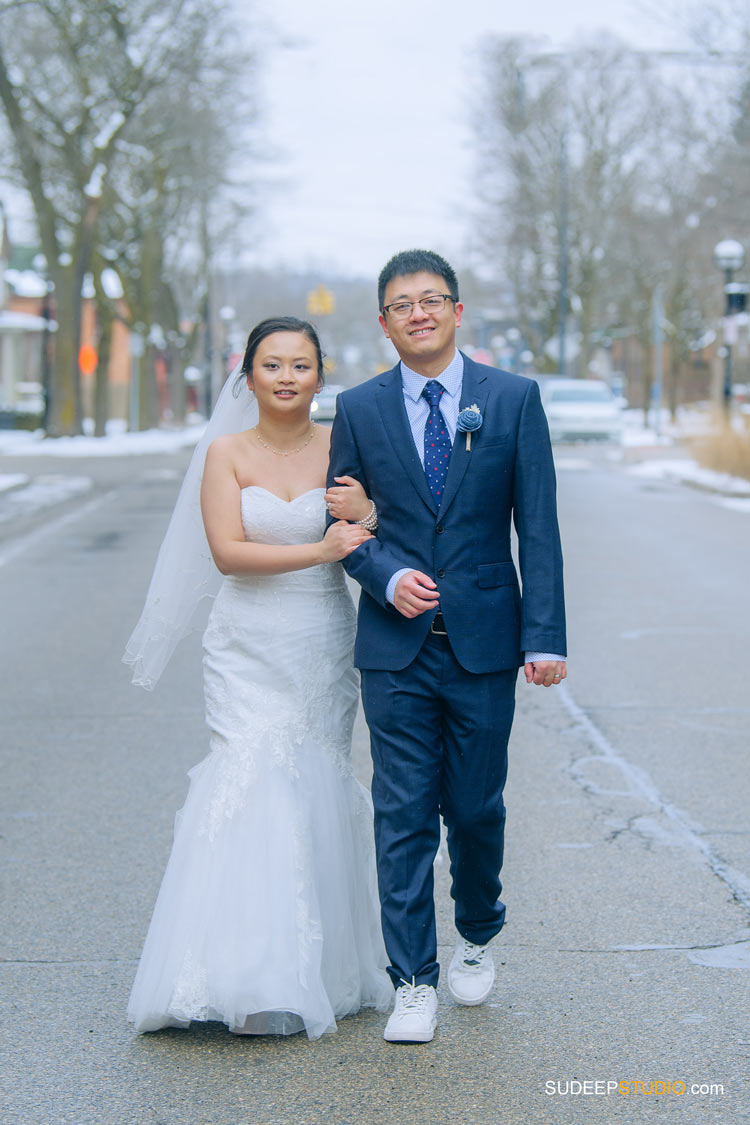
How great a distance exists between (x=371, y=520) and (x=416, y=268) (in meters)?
0.65

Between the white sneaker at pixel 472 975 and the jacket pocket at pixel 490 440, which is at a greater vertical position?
Result: the jacket pocket at pixel 490 440

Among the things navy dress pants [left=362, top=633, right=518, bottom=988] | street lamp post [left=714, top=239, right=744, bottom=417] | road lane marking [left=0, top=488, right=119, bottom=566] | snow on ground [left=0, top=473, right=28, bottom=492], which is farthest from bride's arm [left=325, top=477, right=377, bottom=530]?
street lamp post [left=714, top=239, right=744, bottom=417]

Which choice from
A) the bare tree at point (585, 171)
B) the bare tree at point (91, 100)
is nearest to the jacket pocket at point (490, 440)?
the bare tree at point (91, 100)

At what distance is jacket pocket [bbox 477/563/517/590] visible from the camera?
13.3ft

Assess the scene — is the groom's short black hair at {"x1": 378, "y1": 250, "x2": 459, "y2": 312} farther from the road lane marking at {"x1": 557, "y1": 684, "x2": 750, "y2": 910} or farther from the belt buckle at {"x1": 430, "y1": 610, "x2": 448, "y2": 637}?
the road lane marking at {"x1": 557, "y1": 684, "x2": 750, "y2": 910}

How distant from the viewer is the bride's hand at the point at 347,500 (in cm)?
407

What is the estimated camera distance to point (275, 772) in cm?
414

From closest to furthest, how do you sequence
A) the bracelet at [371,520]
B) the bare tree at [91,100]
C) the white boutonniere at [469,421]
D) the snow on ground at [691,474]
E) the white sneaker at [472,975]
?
the white boutonniere at [469,421]
the bracelet at [371,520]
the white sneaker at [472,975]
the snow on ground at [691,474]
the bare tree at [91,100]

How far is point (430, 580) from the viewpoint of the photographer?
396 centimetres

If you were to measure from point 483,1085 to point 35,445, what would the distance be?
113ft

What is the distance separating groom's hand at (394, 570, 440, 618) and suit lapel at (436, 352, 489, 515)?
0.66ft

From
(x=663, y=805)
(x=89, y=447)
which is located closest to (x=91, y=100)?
(x=89, y=447)

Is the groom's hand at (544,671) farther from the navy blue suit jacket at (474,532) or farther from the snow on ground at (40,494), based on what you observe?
the snow on ground at (40,494)

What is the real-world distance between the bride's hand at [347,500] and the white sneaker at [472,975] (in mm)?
1179
